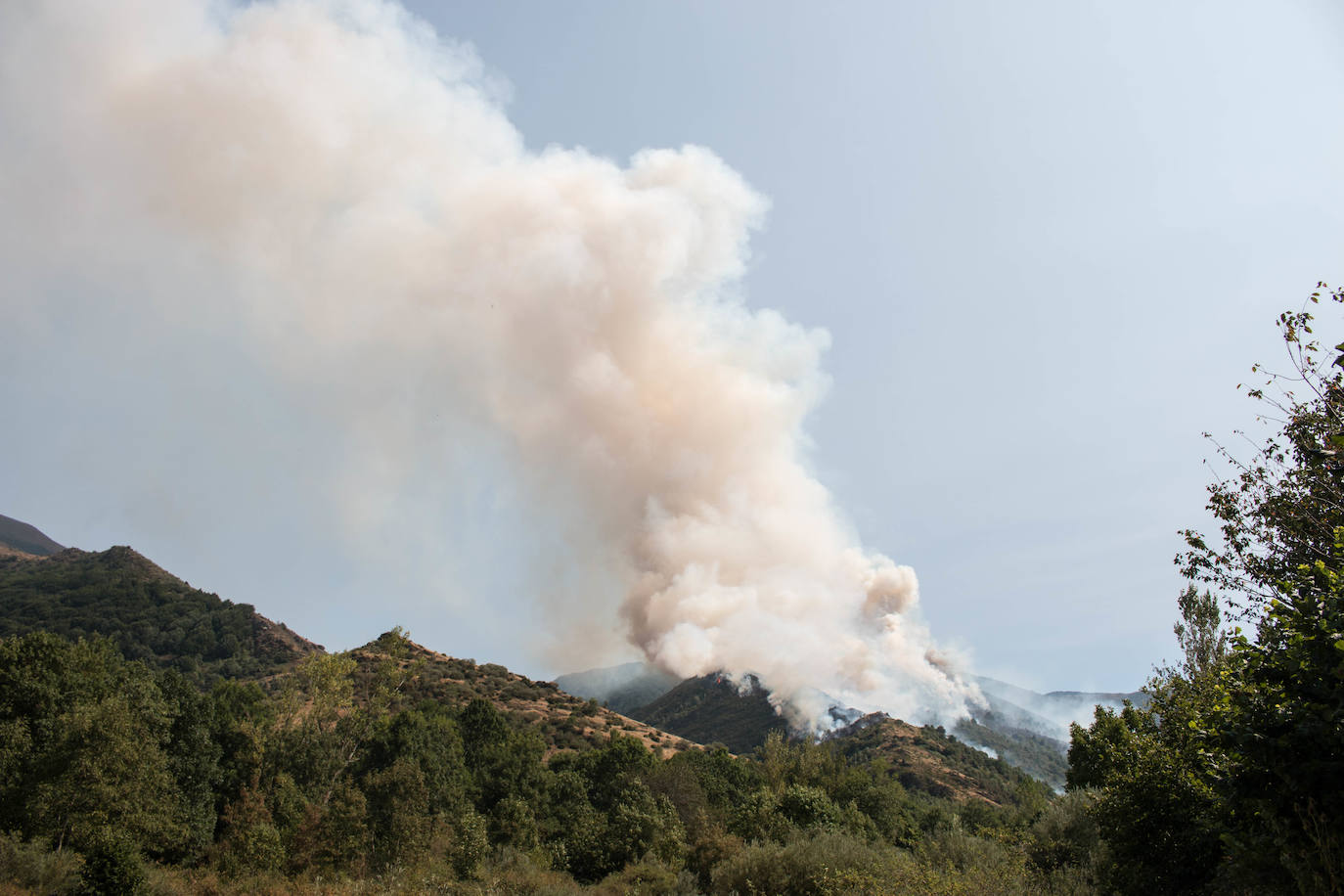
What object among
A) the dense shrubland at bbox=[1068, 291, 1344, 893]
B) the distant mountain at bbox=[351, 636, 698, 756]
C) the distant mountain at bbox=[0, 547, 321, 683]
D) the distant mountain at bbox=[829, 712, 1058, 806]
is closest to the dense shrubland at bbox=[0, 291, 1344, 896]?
the dense shrubland at bbox=[1068, 291, 1344, 893]

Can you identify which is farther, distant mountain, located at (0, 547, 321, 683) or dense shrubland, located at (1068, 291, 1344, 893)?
distant mountain, located at (0, 547, 321, 683)

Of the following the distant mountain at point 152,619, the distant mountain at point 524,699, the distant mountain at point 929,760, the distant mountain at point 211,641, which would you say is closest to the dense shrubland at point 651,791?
the distant mountain at point 524,699

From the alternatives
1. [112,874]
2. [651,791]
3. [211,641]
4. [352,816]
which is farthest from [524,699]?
[112,874]

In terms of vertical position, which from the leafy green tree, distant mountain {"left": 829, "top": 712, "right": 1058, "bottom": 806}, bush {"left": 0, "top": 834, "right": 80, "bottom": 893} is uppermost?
distant mountain {"left": 829, "top": 712, "right": 1058, "bottom": 806}

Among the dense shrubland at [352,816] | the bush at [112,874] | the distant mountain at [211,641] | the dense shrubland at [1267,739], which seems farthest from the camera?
the distant mountain at [211,641]

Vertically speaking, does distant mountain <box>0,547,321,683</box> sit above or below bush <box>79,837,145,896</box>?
above

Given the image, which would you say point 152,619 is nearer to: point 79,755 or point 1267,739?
point 79,755

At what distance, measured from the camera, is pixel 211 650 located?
15875cm

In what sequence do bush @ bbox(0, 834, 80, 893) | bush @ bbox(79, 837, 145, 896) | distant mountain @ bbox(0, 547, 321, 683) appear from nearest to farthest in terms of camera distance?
1. bush @ bbox(0, 834, 80, 893)
2. bush @ bbox(79, 837, 145, 896)
3. distant mountain @ bbox(0, 547, 321, 683)

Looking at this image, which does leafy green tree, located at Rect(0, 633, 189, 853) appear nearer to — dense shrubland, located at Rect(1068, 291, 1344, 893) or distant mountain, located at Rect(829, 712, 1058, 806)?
dense shrubland, located at Rect(1068, 291, 1344, 893)

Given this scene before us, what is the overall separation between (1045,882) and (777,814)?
25456 millimetres

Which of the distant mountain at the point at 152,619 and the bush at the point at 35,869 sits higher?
the distant mountain at the point at 152,619

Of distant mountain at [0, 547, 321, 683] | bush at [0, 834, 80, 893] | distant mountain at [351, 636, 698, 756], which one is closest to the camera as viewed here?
bush at [0, 834, 80, 893]

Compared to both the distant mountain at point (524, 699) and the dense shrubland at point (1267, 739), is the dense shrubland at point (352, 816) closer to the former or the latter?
the dense shrubland at point (1267, 739)
